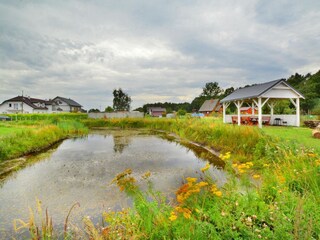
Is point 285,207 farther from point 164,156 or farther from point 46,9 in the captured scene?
point 46,9

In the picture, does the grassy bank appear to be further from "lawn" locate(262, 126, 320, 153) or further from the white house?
the white house

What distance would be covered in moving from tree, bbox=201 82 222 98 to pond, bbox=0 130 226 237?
62.4m

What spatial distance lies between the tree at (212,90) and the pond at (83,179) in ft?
205

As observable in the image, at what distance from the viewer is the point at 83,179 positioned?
6.34 m

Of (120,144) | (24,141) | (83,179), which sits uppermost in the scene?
(24,141)

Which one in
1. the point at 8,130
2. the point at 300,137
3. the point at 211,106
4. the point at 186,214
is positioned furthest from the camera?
the point at 211,106

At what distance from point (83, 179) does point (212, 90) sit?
67.6m

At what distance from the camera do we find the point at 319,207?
2.53m

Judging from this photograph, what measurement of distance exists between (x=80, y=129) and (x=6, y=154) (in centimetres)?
1138

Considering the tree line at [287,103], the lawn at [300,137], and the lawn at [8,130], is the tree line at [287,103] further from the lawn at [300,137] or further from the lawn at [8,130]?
the lawn at [8,130]

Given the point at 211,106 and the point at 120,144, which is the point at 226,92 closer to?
the point at 211,106

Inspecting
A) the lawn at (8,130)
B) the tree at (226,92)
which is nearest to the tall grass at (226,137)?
the lawn at (8,130)

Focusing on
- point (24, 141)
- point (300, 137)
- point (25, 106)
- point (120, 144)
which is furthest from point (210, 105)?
point (24, 141)

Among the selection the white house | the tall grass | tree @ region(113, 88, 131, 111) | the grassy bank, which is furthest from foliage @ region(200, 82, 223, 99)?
the grassy bank
